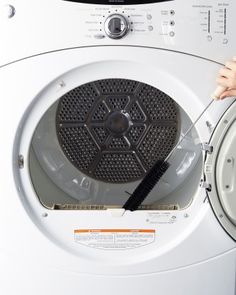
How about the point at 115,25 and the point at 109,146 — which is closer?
the point at 115,25

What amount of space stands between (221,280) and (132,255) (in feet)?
0.79

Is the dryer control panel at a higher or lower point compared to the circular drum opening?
higher

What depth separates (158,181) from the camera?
1.35 meters

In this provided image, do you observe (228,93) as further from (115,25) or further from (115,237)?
(115,237)

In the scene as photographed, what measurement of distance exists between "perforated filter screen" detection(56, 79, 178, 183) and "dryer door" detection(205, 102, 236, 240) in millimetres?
167

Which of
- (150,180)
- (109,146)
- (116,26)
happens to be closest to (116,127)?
(109,146)

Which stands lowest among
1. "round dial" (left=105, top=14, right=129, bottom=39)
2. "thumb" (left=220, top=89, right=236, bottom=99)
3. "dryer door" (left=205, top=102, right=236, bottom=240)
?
"dryer door" (left=205, top=102, right=236, bottom=240)

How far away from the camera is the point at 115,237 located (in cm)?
127

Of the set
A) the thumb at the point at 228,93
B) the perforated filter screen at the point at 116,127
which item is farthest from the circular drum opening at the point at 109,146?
the thumb at the point at 228,93

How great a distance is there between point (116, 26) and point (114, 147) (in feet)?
1.10

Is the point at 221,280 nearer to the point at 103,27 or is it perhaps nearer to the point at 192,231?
the point at 192,231

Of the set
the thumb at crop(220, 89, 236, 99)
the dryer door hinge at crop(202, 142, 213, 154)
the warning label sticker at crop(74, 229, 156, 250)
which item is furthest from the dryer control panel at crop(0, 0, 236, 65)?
the warning label sticker at crop(74, 229, 156, 250)

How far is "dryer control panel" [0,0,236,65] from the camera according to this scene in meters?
1.14

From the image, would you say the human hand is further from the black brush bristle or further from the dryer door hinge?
the black brush bristle
